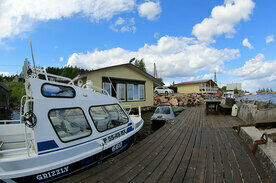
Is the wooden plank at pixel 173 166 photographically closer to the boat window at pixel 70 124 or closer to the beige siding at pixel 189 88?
the boat window at pixel 70 124

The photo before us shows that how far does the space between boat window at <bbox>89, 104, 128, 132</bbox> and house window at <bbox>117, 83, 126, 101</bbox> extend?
927 cm

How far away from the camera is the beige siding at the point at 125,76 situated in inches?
498

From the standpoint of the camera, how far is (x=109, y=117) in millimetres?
4859

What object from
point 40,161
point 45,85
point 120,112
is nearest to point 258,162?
point 120,112

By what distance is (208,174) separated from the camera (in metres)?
2.81

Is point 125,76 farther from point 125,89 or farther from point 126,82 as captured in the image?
point 125,89

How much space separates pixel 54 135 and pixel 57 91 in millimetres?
1032

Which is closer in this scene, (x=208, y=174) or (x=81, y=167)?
(x=208, y=174)

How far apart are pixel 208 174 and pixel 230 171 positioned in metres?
0.52

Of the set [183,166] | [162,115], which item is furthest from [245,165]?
[162,115]

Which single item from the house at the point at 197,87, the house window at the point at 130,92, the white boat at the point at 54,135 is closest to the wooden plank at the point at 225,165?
the white boat at the point at 54,135

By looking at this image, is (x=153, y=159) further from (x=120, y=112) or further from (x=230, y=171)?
(x=120, y=112)

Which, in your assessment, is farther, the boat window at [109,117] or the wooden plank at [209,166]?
A: the boat window at [109,117]

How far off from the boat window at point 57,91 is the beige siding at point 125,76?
7.44m
